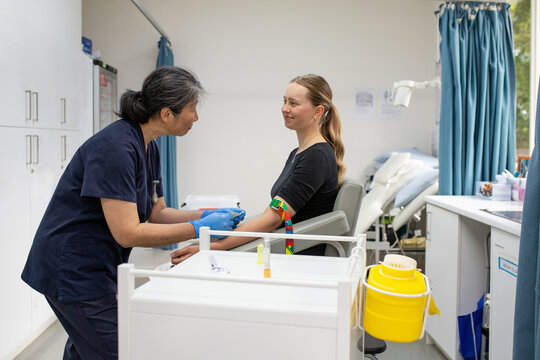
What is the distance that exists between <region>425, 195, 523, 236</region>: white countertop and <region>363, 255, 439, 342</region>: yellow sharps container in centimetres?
89

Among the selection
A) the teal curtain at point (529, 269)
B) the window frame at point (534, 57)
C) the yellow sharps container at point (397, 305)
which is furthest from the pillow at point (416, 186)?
the yellow sharps container at point (397, 305)

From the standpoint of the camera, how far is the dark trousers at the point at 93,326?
1.24 m

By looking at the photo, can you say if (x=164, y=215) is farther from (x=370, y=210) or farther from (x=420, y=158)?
(x=420, y=158)

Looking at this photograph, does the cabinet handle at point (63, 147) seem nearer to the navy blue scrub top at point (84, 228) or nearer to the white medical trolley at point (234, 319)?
the navy blue scrub top at point (84, 228)

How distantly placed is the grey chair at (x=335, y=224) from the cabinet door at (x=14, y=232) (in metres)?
1.27

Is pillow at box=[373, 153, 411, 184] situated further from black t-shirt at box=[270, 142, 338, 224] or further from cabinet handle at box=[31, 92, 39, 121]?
cabinet handle at box=[31, 92, 39, 121]

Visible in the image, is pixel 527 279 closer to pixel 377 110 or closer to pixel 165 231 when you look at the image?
pixel 165 231

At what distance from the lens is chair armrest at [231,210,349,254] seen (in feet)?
5.54

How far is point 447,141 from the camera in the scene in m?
2.46

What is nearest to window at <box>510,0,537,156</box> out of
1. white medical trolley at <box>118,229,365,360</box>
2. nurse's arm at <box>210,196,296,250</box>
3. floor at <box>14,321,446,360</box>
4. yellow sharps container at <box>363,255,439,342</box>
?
floor at <box>14,321,446,360</box>

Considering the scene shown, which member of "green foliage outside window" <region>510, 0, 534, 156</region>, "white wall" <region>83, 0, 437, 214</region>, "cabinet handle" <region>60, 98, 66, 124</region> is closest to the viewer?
"cabinet handle" <region>60, 98, 66, 124</region>

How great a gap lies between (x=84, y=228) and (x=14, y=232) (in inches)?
49.6

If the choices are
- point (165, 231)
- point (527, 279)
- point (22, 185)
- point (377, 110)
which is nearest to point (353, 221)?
point (527, 279)

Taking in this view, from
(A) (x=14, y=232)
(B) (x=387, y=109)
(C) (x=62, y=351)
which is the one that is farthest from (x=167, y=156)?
(B) (x=387, y=109)
